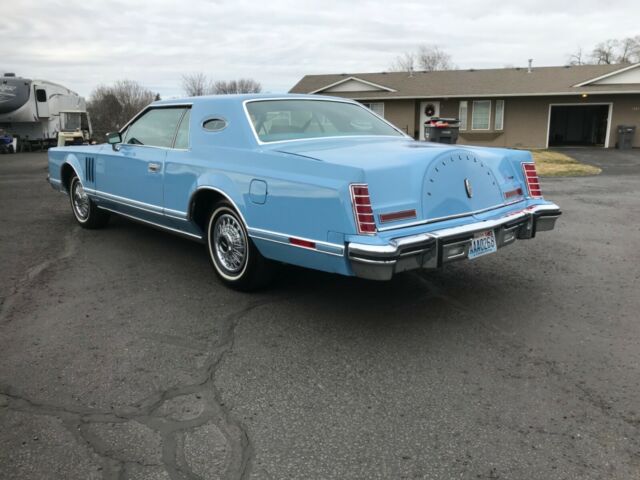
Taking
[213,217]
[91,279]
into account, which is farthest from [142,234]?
[213,217]

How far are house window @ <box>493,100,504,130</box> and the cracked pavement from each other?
22.6m

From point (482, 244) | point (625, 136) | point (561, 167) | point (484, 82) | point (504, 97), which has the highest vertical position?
point (484, 82)

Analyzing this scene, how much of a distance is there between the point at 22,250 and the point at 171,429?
15.1 ft

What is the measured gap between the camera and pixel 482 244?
4.00m

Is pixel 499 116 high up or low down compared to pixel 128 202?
up

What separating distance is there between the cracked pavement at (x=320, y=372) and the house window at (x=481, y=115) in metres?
22.6

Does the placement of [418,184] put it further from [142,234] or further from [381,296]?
[142,234]

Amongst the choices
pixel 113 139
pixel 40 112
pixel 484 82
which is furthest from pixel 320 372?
pixel 40 112

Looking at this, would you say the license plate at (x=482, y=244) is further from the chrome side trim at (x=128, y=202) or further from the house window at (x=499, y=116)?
the house window at (x=499, y=116)

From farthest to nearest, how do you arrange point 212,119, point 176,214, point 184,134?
point 184,134 < point 176,214 < point 212,119

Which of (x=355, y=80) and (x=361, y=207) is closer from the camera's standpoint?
A: (x=361, y=207)

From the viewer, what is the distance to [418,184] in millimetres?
3789

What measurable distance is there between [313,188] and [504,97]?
25236mm

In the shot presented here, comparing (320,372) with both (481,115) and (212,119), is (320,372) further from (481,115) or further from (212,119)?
(481,115)
